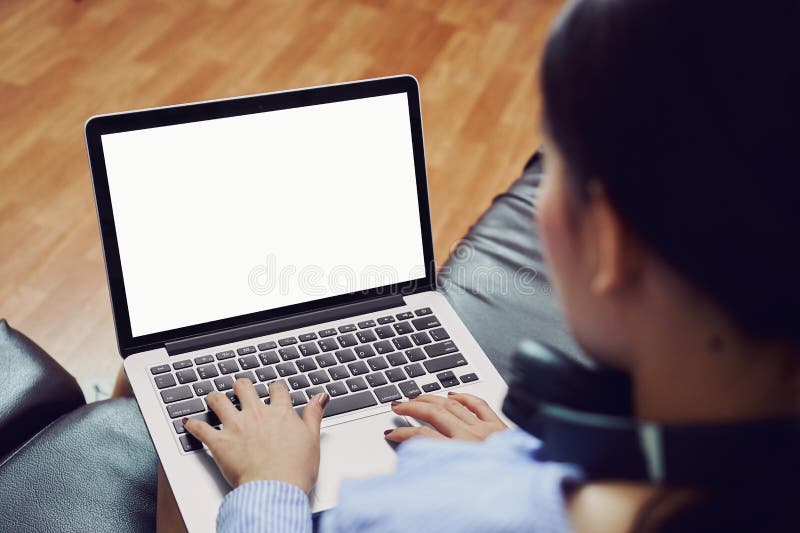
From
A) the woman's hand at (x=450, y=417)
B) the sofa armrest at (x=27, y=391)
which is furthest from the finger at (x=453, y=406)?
the sofa armrest at (x=27, y=391)

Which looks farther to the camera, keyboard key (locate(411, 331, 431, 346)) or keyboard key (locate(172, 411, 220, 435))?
keyboard key (locate(411, 331, 431, 346))

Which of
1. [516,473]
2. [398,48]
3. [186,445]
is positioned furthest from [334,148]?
[398,48]

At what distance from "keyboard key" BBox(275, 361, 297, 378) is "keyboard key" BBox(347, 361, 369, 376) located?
6 centimetres

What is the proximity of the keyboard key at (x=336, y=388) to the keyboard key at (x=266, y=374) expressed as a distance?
0.06 m

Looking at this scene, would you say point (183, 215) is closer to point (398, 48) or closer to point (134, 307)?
point (134, 307)

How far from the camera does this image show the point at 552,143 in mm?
435

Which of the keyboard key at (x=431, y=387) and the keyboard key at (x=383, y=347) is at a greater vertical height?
the keyboard key at (x=383, y=347)

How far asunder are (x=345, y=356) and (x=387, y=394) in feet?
0.21

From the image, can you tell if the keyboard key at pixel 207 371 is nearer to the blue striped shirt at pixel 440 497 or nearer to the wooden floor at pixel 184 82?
the blue striped shirt at pixel 440 497

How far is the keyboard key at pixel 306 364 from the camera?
88 centimetres

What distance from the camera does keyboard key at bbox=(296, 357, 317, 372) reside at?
88 cm

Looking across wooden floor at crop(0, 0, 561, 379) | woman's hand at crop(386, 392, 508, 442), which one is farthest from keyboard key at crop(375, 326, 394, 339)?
wooden floor at crop(0, 0, 561, 379)

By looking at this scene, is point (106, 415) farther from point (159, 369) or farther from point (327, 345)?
point (327, 345)

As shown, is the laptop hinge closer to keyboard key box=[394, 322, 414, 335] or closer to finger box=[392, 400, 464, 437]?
keyboard key box=[394, 322, 414, 335]
